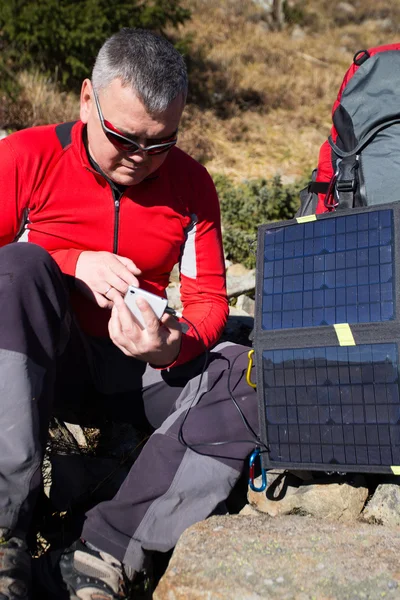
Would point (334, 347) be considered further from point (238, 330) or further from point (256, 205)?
point (256, 205)

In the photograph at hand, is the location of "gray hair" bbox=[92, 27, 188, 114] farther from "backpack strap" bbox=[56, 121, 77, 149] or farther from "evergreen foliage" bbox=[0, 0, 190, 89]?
"evergreen foliage" bbox=[0, 0, 190, 89]

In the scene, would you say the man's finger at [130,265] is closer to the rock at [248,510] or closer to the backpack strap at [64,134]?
the backpack strap at [64,134]

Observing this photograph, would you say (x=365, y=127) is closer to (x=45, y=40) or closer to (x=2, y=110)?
(x=2, y=110)

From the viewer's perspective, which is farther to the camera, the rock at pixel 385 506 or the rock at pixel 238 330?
the rock at pixel 238 330

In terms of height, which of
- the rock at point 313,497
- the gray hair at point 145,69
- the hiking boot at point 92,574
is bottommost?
the rock at point 313,497

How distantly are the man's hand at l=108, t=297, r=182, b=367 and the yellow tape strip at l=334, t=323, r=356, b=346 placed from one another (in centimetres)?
58

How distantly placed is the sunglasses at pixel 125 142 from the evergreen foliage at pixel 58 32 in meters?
5.88

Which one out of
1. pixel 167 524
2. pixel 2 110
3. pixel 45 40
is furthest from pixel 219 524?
pixel 45 40

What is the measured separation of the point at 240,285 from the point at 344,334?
2.45 metres

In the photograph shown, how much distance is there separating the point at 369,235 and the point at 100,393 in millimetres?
1283

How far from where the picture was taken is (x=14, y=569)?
83.3 inches

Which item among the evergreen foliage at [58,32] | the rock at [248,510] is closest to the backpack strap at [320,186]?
the rock at [248,510]

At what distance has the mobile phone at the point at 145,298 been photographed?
94.0 inches

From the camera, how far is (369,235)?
2609mm
